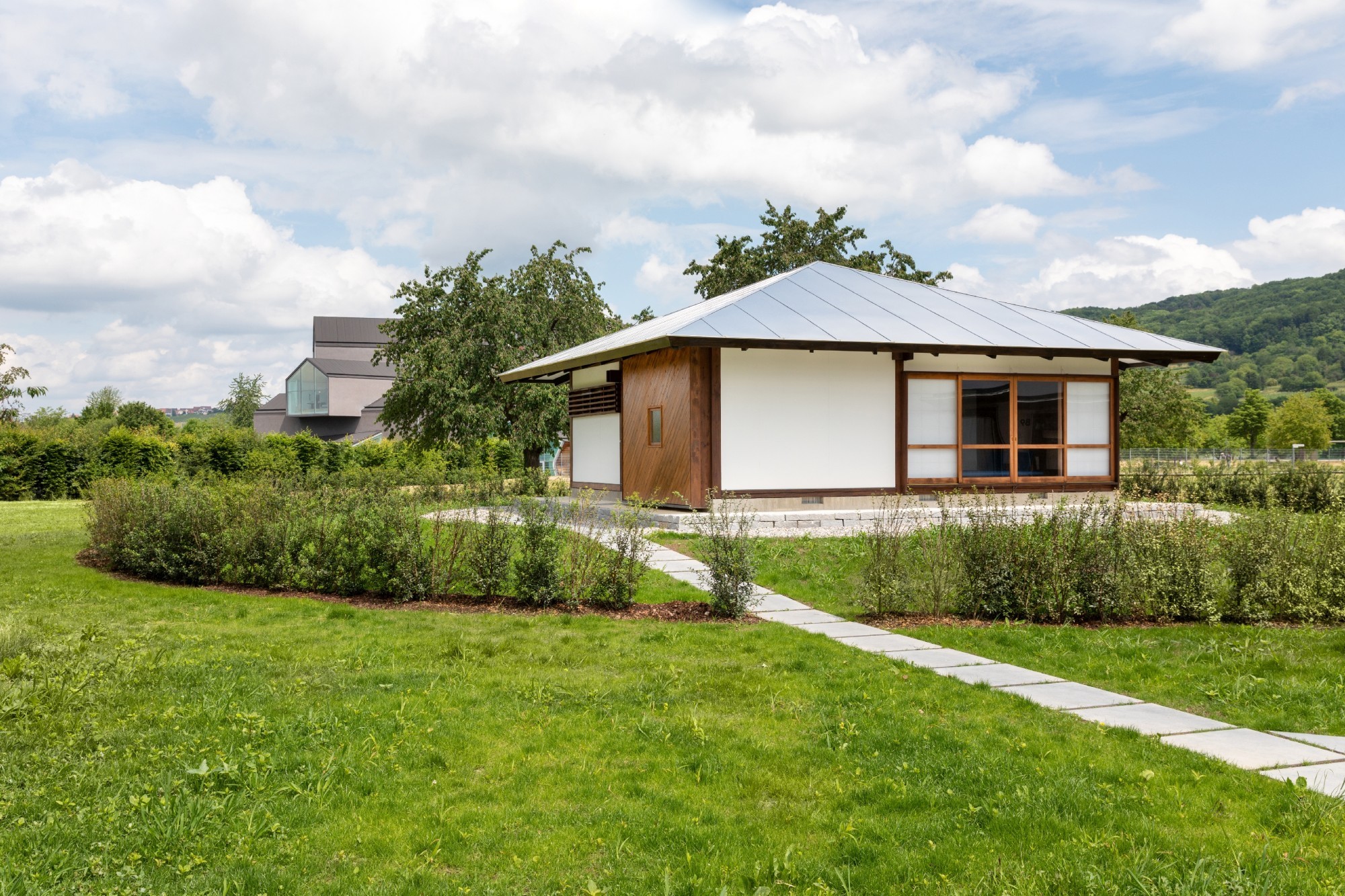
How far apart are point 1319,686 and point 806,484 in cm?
944

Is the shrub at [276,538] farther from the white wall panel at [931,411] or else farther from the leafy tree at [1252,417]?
the leafy tree at [1252,417]

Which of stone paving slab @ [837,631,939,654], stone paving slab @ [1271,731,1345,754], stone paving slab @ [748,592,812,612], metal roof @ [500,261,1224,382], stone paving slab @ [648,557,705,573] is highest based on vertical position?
metal roof @ [500,261,1224,382]

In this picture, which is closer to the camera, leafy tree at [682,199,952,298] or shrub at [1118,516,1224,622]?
shrub at [1118,516,1224,622]

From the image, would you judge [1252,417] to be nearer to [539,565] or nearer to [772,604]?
[772,604]

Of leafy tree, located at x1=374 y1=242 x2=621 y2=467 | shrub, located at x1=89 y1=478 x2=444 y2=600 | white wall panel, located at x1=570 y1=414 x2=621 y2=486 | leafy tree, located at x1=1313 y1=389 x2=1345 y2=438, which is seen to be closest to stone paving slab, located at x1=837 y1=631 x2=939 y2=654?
shrub, located at x1=89 y1=478 x2=444 y2=600

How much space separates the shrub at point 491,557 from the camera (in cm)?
855

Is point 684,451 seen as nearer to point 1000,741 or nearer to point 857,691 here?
point 857,691

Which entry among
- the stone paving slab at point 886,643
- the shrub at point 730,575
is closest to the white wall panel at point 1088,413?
the shrub at point 730,575

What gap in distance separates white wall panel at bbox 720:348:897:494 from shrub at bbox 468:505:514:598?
6.06 m

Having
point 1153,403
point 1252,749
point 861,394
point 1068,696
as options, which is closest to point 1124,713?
point 1068,696

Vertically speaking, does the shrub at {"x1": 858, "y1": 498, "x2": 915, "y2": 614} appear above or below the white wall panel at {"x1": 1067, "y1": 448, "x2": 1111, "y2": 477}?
below

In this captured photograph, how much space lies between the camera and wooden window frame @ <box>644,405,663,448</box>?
15336mm

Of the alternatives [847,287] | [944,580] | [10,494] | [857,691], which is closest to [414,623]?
[857,691]

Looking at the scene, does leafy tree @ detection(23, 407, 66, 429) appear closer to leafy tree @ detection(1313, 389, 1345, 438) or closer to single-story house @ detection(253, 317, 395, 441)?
single-story house @ detection(253, 317, 395, 441)
